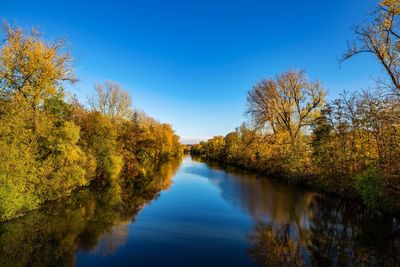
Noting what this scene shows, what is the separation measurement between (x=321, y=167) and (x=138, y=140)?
28.5 meters

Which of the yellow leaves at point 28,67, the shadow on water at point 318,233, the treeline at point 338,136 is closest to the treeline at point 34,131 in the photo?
the yellow leaves at point 28,67

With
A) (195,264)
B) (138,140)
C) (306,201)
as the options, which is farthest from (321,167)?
(138,140)

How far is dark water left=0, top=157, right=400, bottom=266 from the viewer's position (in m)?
9.87

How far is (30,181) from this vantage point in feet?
53.0

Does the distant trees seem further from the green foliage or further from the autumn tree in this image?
the autumn tree

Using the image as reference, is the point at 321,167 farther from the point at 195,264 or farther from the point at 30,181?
the point at 30,181

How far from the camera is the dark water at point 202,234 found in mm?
9867

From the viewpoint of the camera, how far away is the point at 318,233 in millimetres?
12945

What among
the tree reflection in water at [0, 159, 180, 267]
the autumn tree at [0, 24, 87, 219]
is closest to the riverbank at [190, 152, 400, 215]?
the tree reflection in water at [0, 159, 180, 267]

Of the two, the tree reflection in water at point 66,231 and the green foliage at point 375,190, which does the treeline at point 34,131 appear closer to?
→ the tree reflection in water at point 66,231

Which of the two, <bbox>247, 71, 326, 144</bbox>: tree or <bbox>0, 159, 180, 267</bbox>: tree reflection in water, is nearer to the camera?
<bbox>0, 159, 180, 267</bbox>: tree reflection in water

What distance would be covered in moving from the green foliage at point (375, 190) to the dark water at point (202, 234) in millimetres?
756

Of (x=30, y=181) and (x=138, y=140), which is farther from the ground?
(x=138, y=140)

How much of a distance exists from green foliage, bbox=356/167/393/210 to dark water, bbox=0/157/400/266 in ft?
2.48
